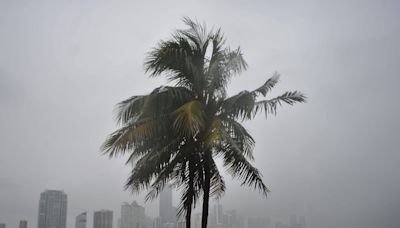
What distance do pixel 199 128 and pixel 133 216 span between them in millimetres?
6658

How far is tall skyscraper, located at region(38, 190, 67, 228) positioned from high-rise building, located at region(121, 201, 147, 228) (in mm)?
2002

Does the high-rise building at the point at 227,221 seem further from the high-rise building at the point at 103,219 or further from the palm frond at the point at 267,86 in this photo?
the palm frond at the point at 267,86

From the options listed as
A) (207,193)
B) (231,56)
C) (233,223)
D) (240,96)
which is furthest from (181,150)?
(233,223)

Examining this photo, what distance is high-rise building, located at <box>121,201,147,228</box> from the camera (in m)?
12.5

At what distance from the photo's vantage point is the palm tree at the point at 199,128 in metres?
7.68

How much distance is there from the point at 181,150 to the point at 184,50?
2.24m

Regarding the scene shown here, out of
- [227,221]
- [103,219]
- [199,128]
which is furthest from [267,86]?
[103,219]

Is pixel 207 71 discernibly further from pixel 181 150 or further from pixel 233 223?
pixel 233 223

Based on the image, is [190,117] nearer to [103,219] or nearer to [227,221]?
[227,221]

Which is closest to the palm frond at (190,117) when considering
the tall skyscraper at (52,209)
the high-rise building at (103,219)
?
the tall skyscraper at (52,209)

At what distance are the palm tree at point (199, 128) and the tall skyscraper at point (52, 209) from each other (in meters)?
5.38

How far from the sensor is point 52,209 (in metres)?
12.7

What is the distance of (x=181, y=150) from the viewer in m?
7.98

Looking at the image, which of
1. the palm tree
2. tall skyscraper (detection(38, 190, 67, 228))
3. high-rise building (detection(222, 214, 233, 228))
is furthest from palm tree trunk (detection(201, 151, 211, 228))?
tall skyscraper (detection(38, 190, 67, 228))
